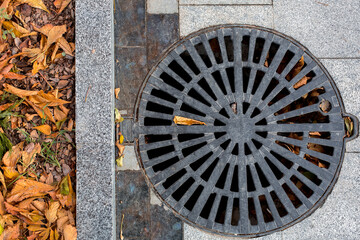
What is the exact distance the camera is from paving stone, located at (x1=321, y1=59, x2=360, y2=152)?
2.27m

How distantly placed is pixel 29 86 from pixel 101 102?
522mm

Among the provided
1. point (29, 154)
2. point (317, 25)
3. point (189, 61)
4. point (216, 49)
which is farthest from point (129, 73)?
point (317, 25)

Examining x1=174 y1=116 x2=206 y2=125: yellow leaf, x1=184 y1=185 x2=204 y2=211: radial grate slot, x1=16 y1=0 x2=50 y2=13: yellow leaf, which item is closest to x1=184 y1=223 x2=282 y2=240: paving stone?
x1=184 y1=185 x2=204 y2=211: radial grate slot

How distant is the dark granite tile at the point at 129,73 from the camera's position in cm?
227

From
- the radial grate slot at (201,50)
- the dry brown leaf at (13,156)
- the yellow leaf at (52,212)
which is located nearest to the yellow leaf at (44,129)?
the dry brown leaf at (13,156)

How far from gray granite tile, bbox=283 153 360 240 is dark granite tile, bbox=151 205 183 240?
2.56 feet

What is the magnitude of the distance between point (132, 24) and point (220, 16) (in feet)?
2.17

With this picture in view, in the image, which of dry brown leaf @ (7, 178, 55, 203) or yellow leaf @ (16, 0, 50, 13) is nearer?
dry brown leaf @ (7, 178, 55, 203)

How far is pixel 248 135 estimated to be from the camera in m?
2.22

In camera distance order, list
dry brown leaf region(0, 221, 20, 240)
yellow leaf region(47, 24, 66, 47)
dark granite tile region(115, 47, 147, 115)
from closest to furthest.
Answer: dry brown leaf region(0, 221, 20, 240) → yellow leaf region(47, 24, 66, 47) → dark granite tile region(115, 47, 147, 115)

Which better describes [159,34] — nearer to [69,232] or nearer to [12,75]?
[12,75]

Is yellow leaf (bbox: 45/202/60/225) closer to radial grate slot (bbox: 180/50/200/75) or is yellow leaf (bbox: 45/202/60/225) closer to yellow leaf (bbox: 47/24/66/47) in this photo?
yellow leaf (bbox: 47/24/66/47)

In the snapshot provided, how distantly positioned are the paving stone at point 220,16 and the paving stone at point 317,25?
10 centimetres

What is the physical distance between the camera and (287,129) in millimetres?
2221
